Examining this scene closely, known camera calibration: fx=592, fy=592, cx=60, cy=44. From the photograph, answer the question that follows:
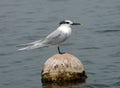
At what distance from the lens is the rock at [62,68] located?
16.3 meters

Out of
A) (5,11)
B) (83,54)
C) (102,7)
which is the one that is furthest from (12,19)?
(83,54)

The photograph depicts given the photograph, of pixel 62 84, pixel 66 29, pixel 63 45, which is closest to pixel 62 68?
pixel 62 84

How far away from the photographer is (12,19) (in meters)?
26.2

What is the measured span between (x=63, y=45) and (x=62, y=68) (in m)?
5.57

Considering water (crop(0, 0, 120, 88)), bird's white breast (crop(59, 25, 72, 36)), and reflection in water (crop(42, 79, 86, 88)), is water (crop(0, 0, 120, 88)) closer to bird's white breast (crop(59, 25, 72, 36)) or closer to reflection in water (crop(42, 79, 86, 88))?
reflection in water (crop(42, 79, 86, 88))

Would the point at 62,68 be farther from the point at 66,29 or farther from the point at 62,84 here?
the point at 66,29

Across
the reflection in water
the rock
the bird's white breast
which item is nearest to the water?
the reflection in water

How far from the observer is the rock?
53.6 ft

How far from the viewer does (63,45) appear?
21.9 meters

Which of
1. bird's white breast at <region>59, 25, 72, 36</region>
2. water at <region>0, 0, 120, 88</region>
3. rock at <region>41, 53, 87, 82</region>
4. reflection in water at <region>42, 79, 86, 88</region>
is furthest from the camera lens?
water at <region>0, 0, 120, 88</region>

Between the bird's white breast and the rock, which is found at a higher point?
the bird's white breast

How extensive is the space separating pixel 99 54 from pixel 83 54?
570 millimetres

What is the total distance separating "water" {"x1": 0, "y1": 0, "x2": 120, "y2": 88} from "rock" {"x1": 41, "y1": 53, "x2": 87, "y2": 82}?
283 mm

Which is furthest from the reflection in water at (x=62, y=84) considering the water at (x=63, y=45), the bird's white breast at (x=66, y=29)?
the bird's white breast at (x=66, y=29)
